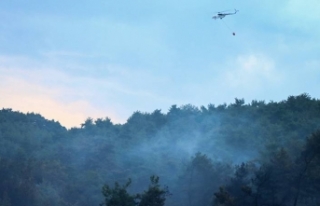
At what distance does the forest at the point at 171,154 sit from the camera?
133ft

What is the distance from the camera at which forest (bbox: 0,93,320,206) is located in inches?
1601

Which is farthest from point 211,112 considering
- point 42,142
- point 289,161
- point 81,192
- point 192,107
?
point 289,161

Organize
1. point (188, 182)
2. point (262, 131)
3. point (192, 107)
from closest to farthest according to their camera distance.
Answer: point (188, 182) < point (262, 131) < point (192, 107)

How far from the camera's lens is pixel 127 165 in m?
83.9

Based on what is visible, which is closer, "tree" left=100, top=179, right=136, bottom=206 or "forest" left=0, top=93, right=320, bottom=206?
"tree" left=100, top=179, right=136, bottom=206

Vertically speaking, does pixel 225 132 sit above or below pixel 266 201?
above

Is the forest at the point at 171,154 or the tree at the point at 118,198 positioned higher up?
the forest at the point at 171,154

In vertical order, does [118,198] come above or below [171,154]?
below

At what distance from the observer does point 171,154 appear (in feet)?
274

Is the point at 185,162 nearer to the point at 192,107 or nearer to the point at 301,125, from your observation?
the point at 301,125

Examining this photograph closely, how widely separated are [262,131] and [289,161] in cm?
3799

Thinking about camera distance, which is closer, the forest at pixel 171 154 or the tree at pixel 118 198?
the tree at pixel 118 198

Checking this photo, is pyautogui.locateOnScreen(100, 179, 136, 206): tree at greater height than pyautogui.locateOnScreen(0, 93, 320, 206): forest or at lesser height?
lesser

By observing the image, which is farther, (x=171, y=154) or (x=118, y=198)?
(x=171, y=154)
